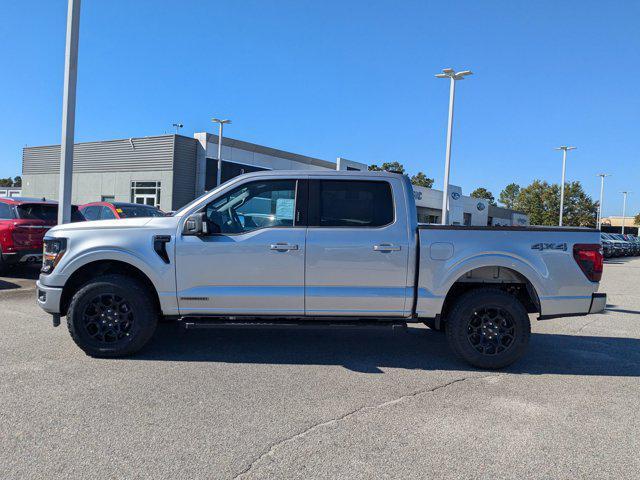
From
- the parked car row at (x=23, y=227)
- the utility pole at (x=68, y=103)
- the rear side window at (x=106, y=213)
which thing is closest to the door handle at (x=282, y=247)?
the parked car row at (x=23, y=227)

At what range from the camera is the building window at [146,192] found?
1319 inches

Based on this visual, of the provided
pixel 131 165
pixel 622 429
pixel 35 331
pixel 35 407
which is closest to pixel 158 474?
pixel 35 407

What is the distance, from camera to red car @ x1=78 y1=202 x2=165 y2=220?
12.3m

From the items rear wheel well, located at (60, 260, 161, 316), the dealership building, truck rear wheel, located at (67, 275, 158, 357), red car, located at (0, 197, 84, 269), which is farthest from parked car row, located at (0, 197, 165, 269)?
the dealership building

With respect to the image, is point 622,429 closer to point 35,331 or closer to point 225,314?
point 225,314

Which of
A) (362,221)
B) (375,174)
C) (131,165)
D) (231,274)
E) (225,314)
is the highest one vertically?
(131,165)

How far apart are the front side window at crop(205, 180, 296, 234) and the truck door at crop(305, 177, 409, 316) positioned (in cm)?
31

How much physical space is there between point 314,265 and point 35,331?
3890 millimetres

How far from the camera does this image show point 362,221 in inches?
209

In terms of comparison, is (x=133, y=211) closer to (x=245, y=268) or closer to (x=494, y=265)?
(x=245, y=268)

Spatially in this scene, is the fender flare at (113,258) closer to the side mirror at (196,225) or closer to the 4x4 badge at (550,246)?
the side mirror at (196,225)

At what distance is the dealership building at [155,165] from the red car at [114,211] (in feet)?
64.2

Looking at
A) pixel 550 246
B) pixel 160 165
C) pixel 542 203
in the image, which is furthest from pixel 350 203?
pixel 542 203

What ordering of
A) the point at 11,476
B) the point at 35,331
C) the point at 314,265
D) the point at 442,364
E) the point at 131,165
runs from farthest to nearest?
the point at 131,165, the point at 35,331, the point at 442,364, the point at 314,265, the point at 11,476
